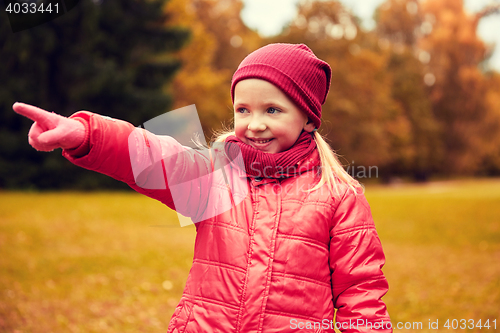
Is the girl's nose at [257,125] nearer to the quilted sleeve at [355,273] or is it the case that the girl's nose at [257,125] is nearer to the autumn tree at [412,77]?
the quilted sleeve at [355,273]

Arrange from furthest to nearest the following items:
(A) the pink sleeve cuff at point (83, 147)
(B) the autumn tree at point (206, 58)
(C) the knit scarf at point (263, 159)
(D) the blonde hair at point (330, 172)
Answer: (B) the autumn tree at point (206, 58)
(D) the blonde hair at point (330, 172)
(C) the knit scarf at point (263, 159)
(A) the pink sleeve cuff at point (83, 147)

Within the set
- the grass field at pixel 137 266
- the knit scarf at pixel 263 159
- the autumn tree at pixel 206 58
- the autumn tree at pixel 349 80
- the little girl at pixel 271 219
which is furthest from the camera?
the autumn tree at pixel 349 80

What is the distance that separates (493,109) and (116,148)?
31.0 metres

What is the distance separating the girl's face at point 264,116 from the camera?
5.73 feet

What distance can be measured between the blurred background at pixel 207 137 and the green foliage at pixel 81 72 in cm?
5

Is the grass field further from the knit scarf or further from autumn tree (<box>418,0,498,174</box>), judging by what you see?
autumn tree (<box>418,0,498,174</box>)

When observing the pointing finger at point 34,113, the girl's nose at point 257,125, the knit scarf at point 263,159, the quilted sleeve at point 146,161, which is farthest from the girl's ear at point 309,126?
the pointing finger at point 34,113

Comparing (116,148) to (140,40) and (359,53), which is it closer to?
(140,40)

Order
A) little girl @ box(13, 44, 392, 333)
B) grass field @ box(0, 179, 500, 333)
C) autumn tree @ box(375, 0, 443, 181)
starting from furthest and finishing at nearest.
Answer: autumn tree @ box(375, 0, 443, 181) → grass field @ box(0, 179, 500, 333) → little girl @ box(13, 44, 392, 333)

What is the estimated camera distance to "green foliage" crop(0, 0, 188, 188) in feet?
51.1

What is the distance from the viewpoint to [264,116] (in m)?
1.77

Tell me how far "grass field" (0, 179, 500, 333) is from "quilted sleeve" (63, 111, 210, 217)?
716mm

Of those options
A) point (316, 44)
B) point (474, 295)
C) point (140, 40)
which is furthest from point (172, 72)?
point (474, 295)

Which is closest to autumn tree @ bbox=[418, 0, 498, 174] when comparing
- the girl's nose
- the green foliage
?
the green foliage
